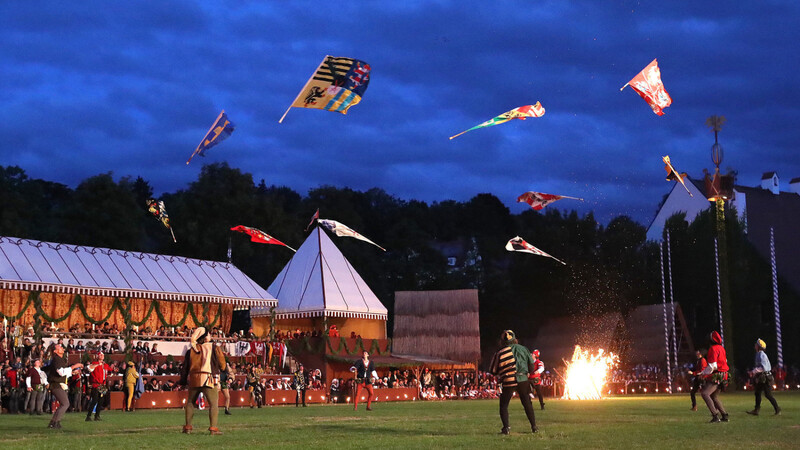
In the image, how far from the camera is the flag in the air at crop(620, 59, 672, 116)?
24.3 metres

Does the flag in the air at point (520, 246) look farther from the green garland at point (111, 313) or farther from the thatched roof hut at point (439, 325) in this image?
the green garland at point (111, 313)

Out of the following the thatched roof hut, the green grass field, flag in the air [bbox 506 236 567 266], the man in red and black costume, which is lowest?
the green grass field

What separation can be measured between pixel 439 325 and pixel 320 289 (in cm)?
692

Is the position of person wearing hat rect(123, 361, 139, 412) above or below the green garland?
below

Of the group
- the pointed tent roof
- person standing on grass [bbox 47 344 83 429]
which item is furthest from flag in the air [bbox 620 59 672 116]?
the pointed tent roof

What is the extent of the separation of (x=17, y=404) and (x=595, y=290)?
152 feet

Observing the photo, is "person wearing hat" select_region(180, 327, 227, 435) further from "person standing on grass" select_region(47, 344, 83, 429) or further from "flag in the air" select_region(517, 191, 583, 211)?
"flag in the air" select_region(517, 191, 583, 211)

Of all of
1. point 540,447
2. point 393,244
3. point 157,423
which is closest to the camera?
point 540,447

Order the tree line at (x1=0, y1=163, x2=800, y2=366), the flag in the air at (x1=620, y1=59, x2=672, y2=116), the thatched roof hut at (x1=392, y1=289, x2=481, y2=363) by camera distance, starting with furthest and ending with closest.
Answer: the tree line at (x1=0, y1=163, x2=800, y2=366)
the thatched roof hut at (x1=392, y1=289, x2=481, y2=363)
the flag in the air at (x1=620, y1=59, x2=672, y2=116)

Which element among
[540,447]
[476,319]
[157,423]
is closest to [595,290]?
[476,319]

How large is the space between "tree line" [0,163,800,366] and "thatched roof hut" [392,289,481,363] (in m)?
16.8

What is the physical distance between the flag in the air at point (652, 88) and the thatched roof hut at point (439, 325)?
86.1 ft

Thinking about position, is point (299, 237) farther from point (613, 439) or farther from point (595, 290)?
point (613, 439)

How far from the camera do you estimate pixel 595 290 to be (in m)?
66.0
